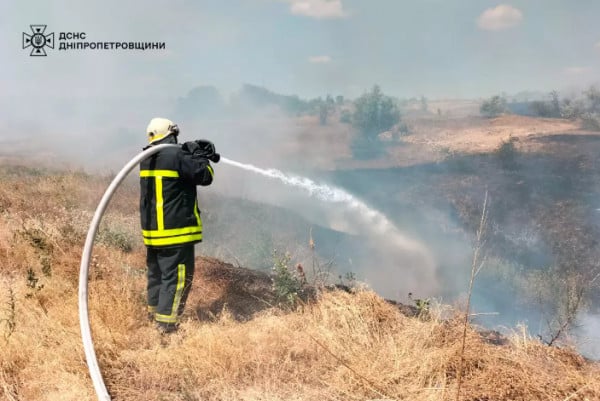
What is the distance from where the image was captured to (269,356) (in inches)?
134

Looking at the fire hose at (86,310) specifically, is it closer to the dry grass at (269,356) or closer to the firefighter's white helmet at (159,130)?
the dry grass at (269,356)

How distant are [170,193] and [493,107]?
25.7 meters

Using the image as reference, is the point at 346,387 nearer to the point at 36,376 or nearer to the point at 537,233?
the point at 36,376

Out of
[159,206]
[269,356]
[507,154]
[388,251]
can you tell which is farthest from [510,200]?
[159,206]

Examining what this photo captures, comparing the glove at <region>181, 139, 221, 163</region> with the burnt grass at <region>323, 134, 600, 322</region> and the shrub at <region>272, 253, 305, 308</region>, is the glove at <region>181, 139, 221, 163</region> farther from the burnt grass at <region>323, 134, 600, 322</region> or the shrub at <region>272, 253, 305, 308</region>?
the burnt grass at <region>323, 134, 600, 322</region>

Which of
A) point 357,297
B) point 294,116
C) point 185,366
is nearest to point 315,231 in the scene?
point 357,297

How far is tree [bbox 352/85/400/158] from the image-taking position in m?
25.4

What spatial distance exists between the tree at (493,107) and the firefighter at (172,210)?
24849 millimetres

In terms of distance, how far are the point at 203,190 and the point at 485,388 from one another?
1203 centimetres

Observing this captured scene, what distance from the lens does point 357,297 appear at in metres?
4.07

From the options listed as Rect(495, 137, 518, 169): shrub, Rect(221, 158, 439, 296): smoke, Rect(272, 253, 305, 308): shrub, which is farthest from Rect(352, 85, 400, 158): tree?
Rect(272, 253, 305, 308): shrub

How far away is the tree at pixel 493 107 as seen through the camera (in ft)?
84.9

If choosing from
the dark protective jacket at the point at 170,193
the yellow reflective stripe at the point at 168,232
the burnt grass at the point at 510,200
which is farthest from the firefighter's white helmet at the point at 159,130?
the burnt grass at the point at 510,200

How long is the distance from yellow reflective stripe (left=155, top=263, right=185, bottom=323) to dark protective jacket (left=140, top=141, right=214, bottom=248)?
0.23 meters
